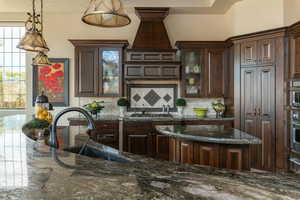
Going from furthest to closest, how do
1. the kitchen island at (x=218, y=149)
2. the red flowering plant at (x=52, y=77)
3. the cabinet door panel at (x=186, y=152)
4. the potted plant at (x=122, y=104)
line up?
the red flowering plant at (x=52, y=77) → the potted plant at (x=122, y=104) → the cabinet door panel at (x=186, y=152) → the kitchen island at (x=218, y=149)

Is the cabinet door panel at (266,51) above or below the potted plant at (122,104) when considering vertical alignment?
above

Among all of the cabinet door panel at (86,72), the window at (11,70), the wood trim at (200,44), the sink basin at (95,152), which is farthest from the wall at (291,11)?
the window at (11,70)

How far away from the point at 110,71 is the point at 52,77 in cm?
131

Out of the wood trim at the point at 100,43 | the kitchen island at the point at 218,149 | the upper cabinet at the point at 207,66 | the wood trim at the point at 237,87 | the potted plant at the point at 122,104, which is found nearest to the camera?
the kitchen island at the point at 218,149

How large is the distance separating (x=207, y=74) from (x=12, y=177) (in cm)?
408

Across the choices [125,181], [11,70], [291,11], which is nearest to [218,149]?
[125,181]

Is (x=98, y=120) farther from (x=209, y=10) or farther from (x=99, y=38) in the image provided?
(x=209, y=10)

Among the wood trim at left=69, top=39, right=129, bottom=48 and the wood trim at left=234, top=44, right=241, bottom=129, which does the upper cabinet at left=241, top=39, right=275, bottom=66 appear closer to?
the wood trim at left=234, top=44, right=241, bottom=129

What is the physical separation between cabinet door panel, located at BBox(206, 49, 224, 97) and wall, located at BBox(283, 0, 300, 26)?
1.19 metres

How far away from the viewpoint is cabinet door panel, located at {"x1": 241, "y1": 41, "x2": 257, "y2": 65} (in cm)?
392

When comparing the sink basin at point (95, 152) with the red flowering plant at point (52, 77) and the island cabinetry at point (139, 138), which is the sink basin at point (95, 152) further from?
the red flowering plant at point (52, 77)

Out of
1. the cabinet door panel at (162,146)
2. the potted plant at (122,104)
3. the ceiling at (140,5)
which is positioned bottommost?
the cabinet door panel at (162,146)

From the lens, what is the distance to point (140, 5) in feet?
14.8

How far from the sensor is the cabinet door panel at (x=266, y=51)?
3.75 m
